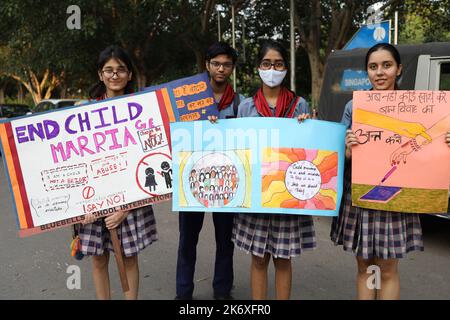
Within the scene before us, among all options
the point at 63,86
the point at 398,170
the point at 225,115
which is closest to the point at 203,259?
the point at 225,115

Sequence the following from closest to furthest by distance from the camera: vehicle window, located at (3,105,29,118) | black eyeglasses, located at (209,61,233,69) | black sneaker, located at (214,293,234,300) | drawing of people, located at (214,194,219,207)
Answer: drawing of people, located at (214,194,219,207) < black eyeglasses, located at (209,61,233,69) < black sneaker, located at (214,293,234,300) < vehicle window, located at (3,105,29,118)

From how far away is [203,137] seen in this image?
8.11ft

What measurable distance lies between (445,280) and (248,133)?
242cm

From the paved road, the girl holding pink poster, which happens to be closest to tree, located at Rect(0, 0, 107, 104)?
the paved road

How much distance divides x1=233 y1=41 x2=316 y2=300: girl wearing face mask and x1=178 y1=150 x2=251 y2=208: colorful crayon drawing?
8.3 inches

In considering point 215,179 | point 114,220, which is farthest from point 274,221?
point 114,220

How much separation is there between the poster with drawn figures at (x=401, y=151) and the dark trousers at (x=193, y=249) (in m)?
1.10

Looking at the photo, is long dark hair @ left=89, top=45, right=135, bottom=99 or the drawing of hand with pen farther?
long dark hair @ left=89, top=45, right=135, bottom=99

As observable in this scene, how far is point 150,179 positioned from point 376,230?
4.54 feet

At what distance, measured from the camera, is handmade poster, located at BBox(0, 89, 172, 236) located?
2432mm

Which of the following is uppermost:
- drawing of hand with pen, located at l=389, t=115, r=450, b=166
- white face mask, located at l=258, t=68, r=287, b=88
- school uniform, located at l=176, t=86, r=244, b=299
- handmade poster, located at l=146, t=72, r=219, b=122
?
white face mask, located at l=258, t=68, r=287, b=88

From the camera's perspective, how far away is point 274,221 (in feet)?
8.25

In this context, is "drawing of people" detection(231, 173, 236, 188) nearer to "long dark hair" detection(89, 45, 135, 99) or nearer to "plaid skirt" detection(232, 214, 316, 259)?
"plaid skirt" detection(232, 214, 316, 259)

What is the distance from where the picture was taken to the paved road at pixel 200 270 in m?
3.36
